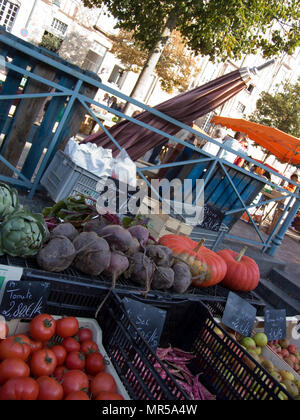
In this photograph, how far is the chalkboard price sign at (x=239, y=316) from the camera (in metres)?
2.52

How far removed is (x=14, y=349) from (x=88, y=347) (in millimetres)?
386

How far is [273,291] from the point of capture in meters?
4.73

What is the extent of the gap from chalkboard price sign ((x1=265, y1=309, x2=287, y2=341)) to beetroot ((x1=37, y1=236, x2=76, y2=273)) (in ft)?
5.63

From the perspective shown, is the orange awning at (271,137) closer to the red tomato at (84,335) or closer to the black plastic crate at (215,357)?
the black plastic crate at (215,357)

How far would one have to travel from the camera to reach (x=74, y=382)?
4.79ft

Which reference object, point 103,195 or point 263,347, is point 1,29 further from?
point 263,347

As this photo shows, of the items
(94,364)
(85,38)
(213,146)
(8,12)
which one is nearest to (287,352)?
→ (94,364)

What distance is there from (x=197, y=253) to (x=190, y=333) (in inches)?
25.8

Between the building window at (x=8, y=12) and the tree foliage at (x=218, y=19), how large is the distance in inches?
686

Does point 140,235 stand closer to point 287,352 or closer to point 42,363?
point 42,363

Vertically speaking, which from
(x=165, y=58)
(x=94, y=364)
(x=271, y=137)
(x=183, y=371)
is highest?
(x=165, y=58)

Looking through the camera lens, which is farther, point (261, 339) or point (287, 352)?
point (287, 352)

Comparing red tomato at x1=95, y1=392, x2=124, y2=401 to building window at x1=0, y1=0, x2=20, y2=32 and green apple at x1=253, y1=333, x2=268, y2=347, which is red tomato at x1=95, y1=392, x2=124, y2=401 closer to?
green apple at x1=253, y1=333, x2=268, y2=347

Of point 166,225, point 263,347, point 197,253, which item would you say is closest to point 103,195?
point 166,225
